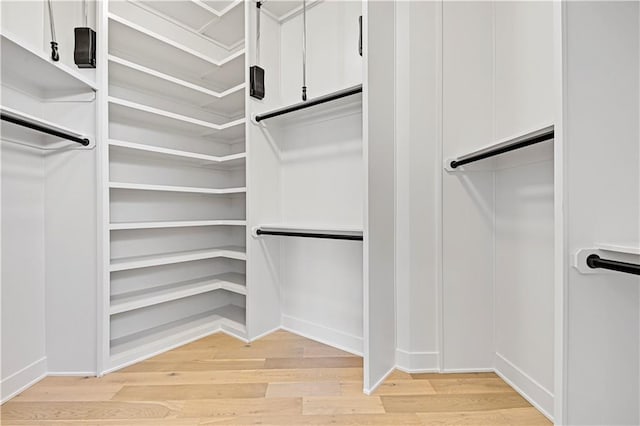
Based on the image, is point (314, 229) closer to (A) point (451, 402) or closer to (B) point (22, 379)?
(A) point (451, 402)

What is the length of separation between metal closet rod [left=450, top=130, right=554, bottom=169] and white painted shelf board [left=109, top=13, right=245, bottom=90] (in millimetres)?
1487

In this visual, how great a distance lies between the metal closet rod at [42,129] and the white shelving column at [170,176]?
0.10m

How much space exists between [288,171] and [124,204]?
42.0 inches

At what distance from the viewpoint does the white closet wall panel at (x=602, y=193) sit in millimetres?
808

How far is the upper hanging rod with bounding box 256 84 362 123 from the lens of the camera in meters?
1.53

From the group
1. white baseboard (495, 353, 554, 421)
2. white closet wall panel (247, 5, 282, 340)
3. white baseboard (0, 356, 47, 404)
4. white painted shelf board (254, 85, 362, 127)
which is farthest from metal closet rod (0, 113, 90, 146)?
white baseboard (495, 353, 554, 421)

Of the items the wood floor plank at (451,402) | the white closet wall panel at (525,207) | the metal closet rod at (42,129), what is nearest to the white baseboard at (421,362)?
the wood floor plank at (451,402)

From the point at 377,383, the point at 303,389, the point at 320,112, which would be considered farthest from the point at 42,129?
the point at 377,383

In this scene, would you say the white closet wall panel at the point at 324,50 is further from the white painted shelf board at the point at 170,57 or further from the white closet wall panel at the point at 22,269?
the white closet wall panel at the point at 22,269

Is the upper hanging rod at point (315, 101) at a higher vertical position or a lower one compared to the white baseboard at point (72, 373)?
higher

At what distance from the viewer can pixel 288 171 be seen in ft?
6.90

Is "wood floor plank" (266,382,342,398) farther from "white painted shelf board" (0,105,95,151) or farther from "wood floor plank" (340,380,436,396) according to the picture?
"white painted shelf board" (0,105,95,151)

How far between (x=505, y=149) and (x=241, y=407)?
4.93 feet

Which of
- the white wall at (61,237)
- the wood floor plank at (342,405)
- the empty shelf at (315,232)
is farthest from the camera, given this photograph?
A: the empty shelf at (315,232)
